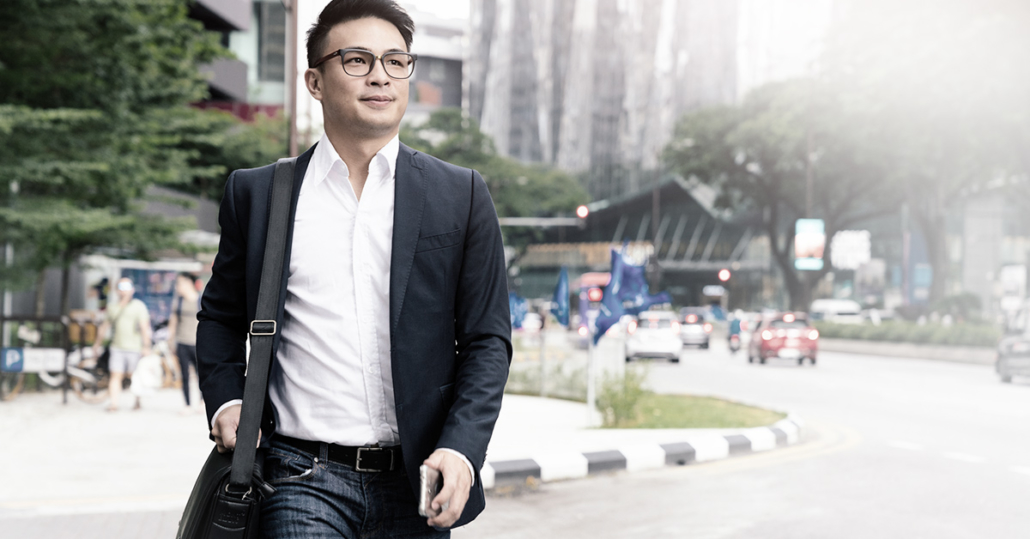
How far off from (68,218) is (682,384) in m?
11.0

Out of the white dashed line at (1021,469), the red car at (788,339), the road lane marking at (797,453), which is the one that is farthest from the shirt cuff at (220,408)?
the red car at (788,339)

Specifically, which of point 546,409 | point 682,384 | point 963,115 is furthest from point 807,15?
point 546,409

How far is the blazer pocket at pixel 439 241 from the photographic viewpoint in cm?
221

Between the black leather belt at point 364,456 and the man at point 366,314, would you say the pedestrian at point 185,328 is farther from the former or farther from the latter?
the black leather belt at point 364,456

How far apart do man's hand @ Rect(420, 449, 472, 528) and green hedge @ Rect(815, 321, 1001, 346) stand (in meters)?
30.6

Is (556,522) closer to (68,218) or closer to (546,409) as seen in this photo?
(546,409)

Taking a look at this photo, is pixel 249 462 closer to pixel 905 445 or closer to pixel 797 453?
pixel 797 453

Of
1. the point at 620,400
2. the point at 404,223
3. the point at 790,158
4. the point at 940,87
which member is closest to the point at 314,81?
the point at 404,223

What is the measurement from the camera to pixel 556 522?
7051mm

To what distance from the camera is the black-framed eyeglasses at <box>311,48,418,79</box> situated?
7.56 ft

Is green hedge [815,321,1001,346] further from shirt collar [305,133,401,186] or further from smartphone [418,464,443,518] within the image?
smartphone [418,464,443,518]

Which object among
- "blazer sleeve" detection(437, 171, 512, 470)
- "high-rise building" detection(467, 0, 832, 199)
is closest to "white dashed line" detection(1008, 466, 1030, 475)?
"blazer sleeve" detection(437, 171, 512, 470)

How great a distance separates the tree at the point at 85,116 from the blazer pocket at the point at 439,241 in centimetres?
1399

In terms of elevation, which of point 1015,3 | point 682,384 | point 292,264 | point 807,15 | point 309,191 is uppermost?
point 807,15
